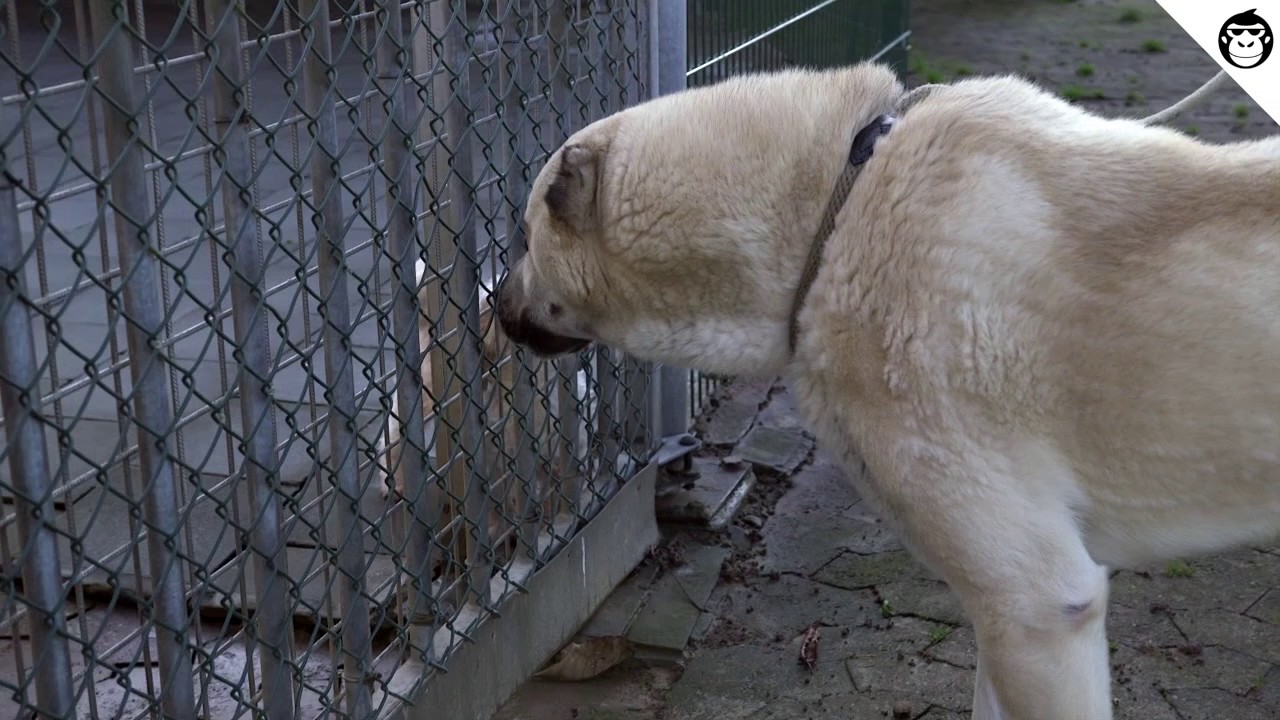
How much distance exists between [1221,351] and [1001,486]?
0.50m

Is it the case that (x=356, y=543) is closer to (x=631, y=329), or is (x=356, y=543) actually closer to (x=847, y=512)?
(x=631, y=329)

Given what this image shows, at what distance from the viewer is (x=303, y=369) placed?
138 inches

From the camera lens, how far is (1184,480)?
275 cm

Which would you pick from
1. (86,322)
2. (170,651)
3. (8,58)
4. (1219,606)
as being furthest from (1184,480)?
(86,322)

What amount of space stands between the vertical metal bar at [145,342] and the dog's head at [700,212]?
102cm

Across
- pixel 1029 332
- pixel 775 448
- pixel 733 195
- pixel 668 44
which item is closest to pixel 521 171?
pixel 733 195

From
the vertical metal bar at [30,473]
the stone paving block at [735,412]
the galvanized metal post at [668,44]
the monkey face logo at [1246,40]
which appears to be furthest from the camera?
the monkey face logo at [1246,40]

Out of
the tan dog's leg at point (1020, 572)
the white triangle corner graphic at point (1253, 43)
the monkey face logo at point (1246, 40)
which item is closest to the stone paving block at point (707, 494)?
the tan dog's leg at point (1020, 572)

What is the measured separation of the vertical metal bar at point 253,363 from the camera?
2461mm

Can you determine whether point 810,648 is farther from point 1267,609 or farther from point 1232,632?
point 1267,609

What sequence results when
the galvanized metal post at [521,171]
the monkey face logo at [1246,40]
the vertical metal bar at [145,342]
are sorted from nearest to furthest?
the vertical metal bar at [145,342]
the galvanized metal post at [521,171]
the monkey face logo at [1246,40]

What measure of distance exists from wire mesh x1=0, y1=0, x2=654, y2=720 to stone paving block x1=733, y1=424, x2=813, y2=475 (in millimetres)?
877

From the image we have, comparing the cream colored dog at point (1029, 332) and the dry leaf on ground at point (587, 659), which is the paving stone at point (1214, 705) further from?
the dry leaf on ground at point (587, 659)

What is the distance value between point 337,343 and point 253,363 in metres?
0.29
